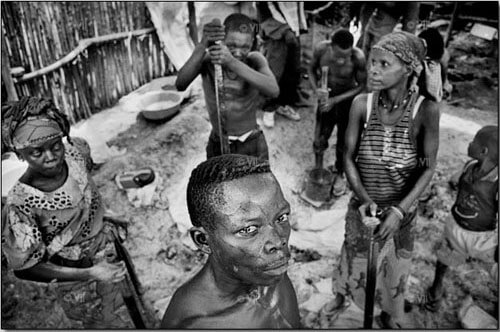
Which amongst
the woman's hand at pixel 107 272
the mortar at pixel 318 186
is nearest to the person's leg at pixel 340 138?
the mortar at pixel 318 186

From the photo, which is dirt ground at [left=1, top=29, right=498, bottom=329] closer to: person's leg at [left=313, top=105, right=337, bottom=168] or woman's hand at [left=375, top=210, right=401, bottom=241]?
person's leg at [left=313, top=105, right=337, bottom=168]

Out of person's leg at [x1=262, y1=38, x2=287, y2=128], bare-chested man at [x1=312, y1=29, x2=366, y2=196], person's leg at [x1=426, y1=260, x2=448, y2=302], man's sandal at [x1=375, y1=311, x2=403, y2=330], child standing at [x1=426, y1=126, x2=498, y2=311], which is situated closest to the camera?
child standing at [x1=426, y1=126, x2=498, y2=311]

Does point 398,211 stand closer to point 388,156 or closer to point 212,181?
point 388,156

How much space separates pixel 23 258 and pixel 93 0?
14.5 feet

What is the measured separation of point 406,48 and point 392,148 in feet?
1.79

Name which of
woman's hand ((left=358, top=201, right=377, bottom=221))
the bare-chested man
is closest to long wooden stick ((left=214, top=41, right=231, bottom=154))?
woman's hand ((left=358, top=201, right=377, bottom=221))

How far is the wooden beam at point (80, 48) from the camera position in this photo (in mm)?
5076

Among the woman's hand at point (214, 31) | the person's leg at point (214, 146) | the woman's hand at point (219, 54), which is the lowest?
the person's leg at point (214, 146)

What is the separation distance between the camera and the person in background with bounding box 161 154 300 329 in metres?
1.34

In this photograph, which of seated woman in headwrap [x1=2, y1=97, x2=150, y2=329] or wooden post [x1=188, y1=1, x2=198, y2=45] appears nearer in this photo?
seated woman in headwrap [x1=2, y1=97, x2=150, y2=329]

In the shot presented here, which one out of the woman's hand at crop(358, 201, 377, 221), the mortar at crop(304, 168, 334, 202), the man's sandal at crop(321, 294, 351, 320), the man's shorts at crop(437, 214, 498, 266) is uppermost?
the woman's hand at crop(358, 201, 377, 221)

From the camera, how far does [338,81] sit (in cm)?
431

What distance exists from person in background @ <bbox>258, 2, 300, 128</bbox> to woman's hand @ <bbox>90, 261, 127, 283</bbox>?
338 centimetres

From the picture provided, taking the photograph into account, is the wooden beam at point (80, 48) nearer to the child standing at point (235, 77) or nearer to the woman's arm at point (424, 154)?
the child standing at point (235, 77)
